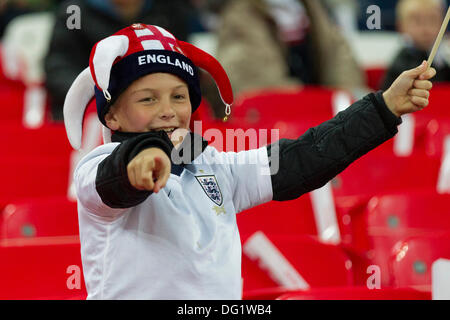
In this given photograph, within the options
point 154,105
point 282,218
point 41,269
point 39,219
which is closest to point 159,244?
point 154,105

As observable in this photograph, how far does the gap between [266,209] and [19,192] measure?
0.94 metres

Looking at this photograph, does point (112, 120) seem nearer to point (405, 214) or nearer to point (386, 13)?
point (405, 214)

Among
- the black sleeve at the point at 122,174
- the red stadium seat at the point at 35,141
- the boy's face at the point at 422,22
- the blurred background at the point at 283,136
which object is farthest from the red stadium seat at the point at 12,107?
the black sleeve at the point at 122,174

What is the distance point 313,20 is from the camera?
479cm

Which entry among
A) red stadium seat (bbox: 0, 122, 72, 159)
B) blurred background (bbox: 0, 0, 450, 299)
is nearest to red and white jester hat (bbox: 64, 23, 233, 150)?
blurred background (bbox: 0, 0, 450, 299)

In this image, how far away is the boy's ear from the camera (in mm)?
1953

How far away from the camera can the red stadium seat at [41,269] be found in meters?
2.37

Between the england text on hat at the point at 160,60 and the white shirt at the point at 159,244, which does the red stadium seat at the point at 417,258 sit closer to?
the white shirt at the point at 159,244

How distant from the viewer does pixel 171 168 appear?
1902 millimetres

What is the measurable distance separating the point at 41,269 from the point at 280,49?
2.68 m

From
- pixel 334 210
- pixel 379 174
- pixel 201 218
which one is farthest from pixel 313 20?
pixel 201 218

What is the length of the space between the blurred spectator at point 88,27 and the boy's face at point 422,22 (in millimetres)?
1042

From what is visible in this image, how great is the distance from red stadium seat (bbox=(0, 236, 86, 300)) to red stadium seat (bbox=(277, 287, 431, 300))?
61 cm

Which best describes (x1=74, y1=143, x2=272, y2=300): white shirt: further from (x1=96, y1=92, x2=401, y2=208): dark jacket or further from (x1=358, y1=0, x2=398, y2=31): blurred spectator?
(x1=358, y1=0, x2=398, y2=31): blurred spectator
